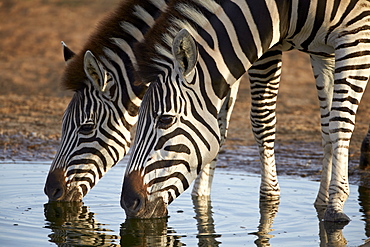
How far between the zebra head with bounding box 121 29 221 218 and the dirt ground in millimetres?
4341

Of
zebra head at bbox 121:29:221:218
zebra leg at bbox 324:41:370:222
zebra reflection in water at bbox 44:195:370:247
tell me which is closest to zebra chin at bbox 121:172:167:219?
zebra head at bbox 121:29:221:218

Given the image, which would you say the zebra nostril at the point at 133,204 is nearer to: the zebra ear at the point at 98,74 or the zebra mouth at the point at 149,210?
the zebra mouth at the point at 149,210

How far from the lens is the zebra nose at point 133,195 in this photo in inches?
215

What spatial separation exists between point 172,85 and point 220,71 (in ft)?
1.55

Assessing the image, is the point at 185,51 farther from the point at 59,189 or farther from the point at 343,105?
the point at 59,189

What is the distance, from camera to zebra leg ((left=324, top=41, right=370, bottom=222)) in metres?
6.10

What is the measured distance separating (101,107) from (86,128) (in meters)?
0.28

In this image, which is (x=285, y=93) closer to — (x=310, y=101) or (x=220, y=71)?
(x=310, y=101)

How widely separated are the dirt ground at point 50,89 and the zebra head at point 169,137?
4341 mm

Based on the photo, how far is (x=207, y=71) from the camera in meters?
5.71

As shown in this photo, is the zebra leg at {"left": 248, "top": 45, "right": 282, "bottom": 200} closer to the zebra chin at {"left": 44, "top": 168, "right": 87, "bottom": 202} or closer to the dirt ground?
the zebra chin at {"left": 44, "top": 168, "right": 87, "bottom": 202}

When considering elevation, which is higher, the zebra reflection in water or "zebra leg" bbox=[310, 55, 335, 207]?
"zebra leg" bbox=[310, 55, 335, 207]

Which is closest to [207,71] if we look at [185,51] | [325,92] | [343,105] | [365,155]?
[185,51]

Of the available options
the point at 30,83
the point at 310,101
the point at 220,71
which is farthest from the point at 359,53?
the point at 30,83
